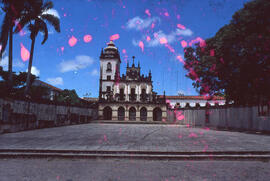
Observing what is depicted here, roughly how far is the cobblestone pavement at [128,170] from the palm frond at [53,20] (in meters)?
15.6

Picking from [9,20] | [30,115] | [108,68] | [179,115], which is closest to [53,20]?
[9,20]

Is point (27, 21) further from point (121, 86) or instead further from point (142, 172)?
point (121, 86)

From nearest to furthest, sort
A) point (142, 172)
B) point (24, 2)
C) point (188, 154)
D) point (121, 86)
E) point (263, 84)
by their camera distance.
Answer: point (142, 172) → point (188, 154) → point (263, 84) → point (24, 2) → point (121, 86)

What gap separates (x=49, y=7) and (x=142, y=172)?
732 inches

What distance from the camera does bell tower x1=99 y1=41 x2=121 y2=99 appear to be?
46.6 meters

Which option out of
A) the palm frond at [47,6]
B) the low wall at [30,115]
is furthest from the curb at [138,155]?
the palm frond at [47,6]

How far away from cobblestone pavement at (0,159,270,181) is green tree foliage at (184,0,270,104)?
9.60m

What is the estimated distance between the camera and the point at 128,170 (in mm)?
4031

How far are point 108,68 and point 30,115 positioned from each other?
117 feet

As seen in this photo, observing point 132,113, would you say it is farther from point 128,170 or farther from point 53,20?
point 128,170

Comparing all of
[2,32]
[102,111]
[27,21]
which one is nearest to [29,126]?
[2,32]

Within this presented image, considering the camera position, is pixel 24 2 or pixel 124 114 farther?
pixel 124 114

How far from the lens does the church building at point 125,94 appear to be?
A: 37406mm

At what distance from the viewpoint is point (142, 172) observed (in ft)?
12.8
